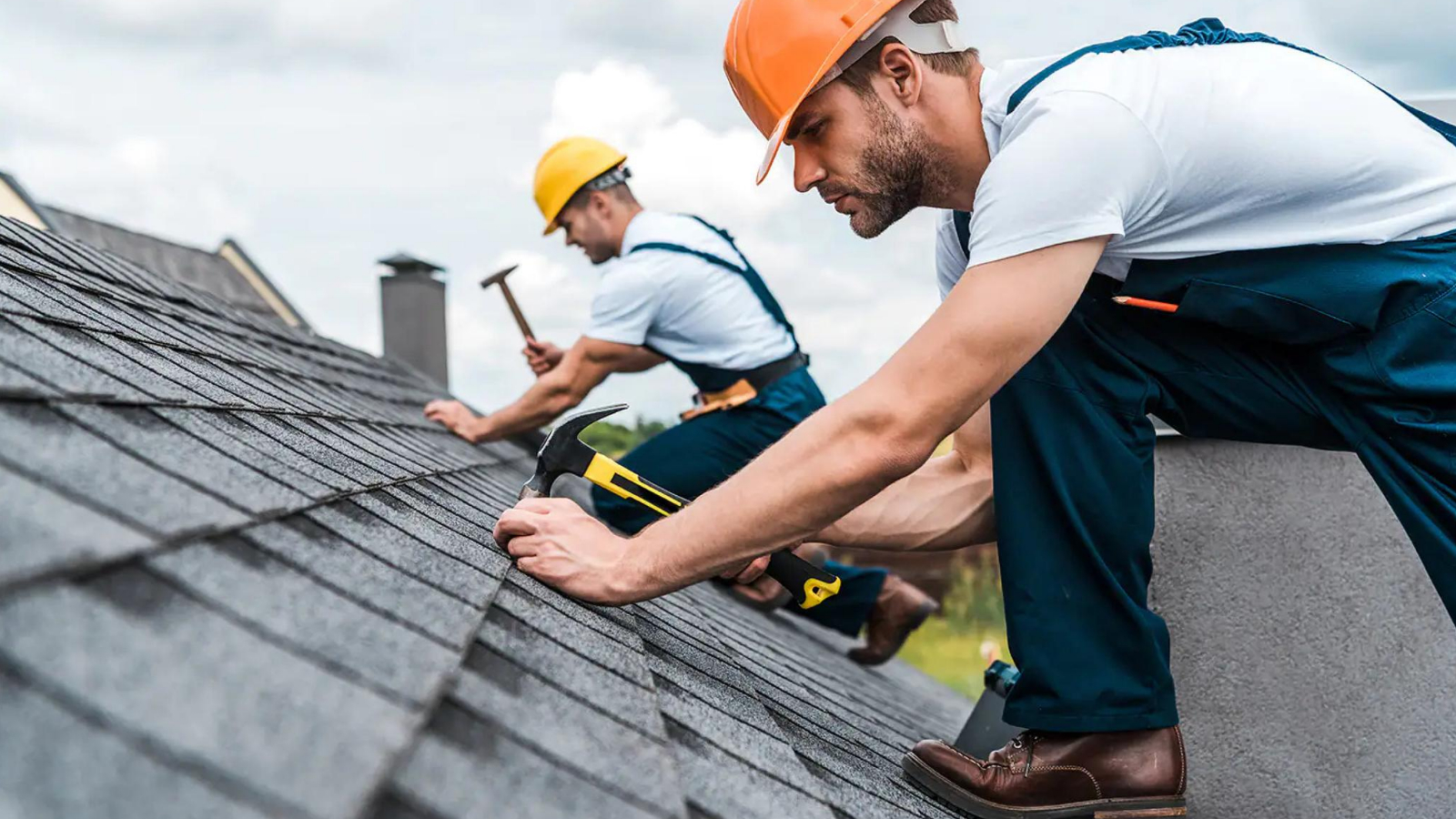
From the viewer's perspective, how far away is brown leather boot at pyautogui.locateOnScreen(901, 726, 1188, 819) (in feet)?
7.18

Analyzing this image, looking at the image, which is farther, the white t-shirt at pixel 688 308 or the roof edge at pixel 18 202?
the roof edge at pixel 18 202

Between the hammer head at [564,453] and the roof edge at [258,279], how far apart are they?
21582mm

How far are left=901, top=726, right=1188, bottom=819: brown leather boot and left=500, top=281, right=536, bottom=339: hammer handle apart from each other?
4766mm

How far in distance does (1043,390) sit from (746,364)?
276cm

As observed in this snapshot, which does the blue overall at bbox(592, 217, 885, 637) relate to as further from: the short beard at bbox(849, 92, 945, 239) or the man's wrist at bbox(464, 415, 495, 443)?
the short beard at bbox(849, 92, 945, 239)

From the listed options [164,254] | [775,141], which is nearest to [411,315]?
[775,141]

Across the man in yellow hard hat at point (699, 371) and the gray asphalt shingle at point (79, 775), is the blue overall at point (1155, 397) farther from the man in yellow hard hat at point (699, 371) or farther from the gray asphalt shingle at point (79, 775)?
the man in yellow hard hat at point (699, 371)

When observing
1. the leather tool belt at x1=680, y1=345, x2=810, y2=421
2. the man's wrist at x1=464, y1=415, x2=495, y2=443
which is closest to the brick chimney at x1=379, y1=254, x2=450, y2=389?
the man's wrist at x1=464, y1=415, x2=495, y2=443

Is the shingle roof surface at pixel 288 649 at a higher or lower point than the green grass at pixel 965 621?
higher

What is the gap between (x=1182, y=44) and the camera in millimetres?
2199

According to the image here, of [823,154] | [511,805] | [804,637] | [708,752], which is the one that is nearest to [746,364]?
[804,637]

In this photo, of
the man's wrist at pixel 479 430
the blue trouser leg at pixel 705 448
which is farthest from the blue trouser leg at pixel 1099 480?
the man's wrist at pixel 479 430

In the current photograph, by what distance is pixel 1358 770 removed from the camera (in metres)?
3.07

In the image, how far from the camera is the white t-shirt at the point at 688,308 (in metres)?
4.91
